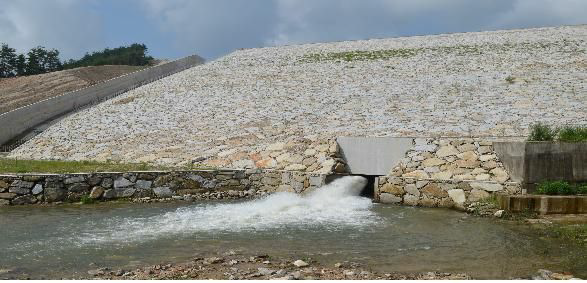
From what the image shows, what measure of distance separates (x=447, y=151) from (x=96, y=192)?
31.2 feet

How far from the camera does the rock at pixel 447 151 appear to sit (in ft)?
50.8

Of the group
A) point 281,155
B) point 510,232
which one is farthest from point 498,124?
point 510,232

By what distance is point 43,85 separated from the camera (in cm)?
3288

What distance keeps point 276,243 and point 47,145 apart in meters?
15.9

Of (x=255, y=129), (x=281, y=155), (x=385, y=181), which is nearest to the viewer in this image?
(x=385, y=181)

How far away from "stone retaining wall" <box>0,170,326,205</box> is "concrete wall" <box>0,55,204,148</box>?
965cm

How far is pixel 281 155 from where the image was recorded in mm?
18078

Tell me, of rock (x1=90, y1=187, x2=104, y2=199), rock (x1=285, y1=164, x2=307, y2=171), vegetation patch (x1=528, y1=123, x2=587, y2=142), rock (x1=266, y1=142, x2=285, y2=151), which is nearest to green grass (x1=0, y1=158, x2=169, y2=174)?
rock (x1=90, y1=187, x2=104, y2=199)

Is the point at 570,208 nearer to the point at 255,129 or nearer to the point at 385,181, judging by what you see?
the point at 385,181

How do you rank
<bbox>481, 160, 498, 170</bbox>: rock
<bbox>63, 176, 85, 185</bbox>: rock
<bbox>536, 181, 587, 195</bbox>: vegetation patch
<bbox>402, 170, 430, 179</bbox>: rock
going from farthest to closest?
<bbox>63, 176, 85, 185</bbox>: rock, <bbox>402, 170, 430, 179</bbox>: rock, <bbox>481, 160, 498, 170</bbox>: rock, <bbox>536, 181, 587, 195</bbox>: vegetation patch

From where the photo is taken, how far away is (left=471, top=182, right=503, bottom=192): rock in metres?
14.0

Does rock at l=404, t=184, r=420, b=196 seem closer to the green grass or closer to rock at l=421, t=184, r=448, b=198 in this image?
rock at l=421, t=184, r=448, b=198

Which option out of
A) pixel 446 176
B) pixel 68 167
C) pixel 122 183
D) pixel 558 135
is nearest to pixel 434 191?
pixel 446 176

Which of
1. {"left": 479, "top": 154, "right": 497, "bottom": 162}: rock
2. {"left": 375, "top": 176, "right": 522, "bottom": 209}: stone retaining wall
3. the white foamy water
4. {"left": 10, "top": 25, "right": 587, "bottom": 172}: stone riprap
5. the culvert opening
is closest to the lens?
the white foamy water
